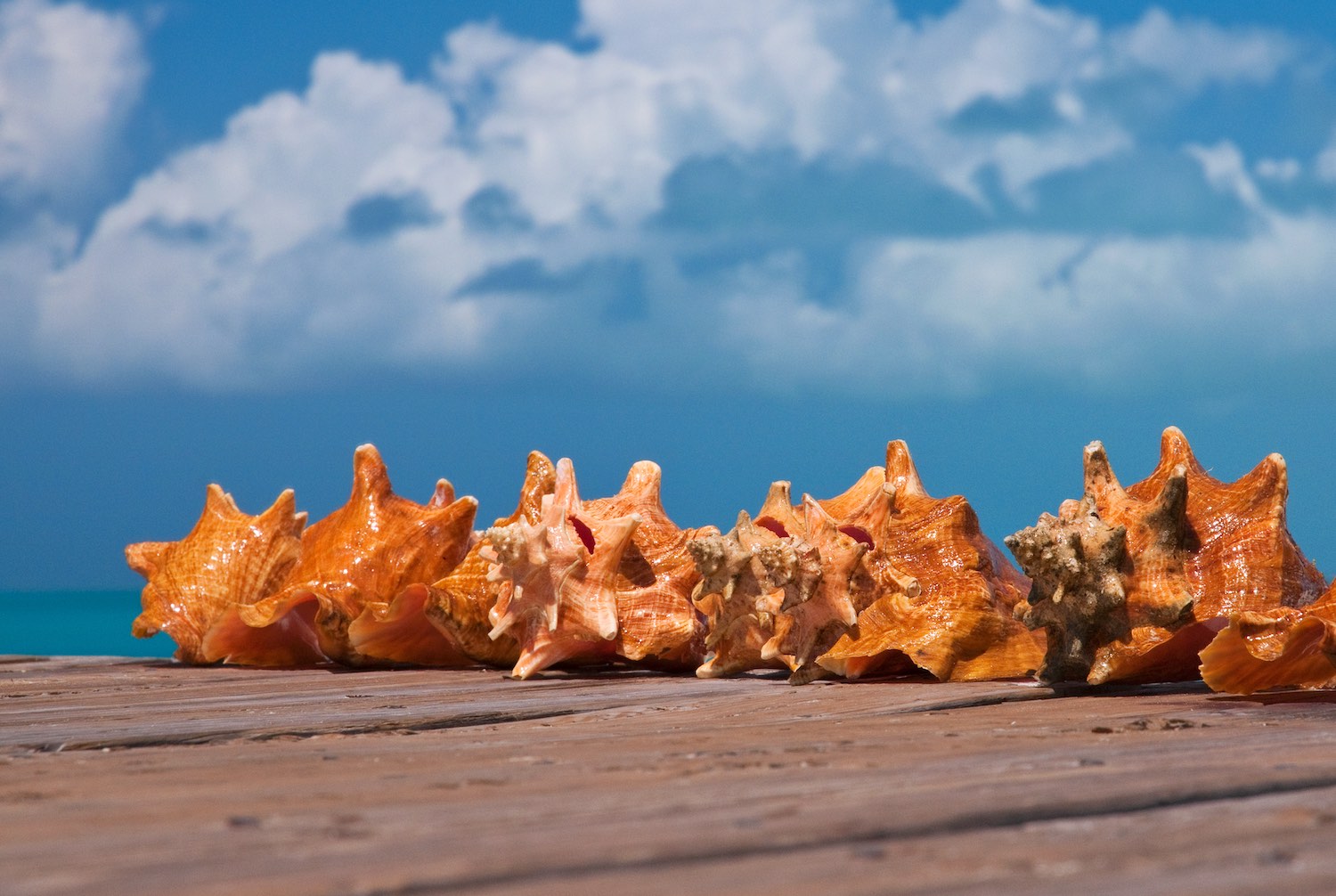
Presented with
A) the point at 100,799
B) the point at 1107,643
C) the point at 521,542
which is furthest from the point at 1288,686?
the point at 100,799

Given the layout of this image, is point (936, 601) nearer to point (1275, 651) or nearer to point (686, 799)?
point (1275, 651)

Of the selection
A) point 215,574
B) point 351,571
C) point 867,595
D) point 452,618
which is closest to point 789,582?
point 867,595

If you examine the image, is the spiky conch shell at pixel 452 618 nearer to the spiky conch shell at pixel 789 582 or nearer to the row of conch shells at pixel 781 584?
the row of conch shells at pixel 781 584

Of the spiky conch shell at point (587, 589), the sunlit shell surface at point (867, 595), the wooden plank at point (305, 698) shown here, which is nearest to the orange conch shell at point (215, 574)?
the wooden plank at point (305, 698)

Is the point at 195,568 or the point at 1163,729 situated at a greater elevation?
the point at 195,568

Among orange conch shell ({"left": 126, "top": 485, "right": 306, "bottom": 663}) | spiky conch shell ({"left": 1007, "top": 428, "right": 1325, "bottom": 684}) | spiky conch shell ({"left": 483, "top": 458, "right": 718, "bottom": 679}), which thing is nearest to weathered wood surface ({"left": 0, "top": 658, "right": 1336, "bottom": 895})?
spiky conch shell ({"left": 1007, "top": 428, "right": 1325, "bottom": 684})

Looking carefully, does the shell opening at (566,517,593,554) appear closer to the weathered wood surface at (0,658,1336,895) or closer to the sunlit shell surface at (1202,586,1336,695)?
the weathered wood surface at (0,658,1336,895)

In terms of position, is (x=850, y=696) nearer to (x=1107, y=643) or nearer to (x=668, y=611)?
(x=1107, y=643)
